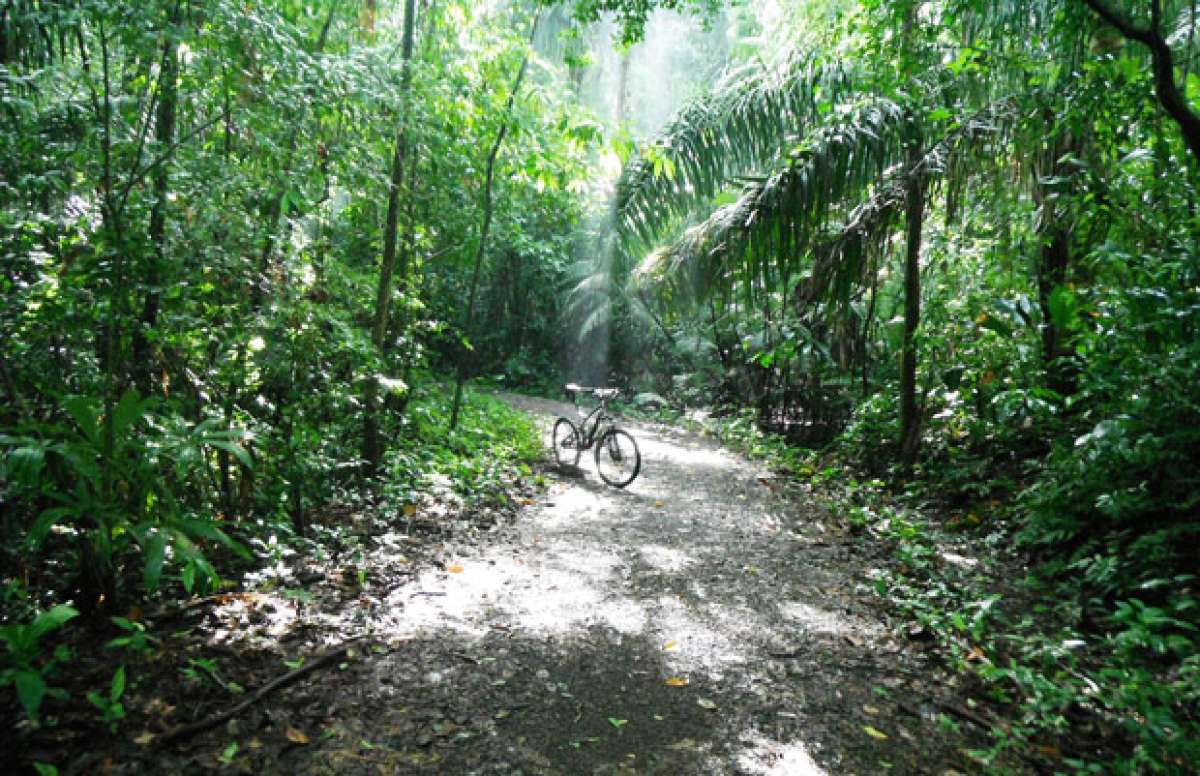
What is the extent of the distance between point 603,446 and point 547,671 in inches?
194

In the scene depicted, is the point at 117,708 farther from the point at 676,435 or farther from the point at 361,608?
the point at 676,435

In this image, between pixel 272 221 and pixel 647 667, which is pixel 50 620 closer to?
pixel 647 667

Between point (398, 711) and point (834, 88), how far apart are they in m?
6.98

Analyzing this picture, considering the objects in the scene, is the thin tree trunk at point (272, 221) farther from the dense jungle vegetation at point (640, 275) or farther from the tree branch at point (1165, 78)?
the tree branch at point (1165, 78)

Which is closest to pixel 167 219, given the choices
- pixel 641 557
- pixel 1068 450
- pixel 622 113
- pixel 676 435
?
pixel 641 557

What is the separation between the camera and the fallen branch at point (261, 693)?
2.57 meters

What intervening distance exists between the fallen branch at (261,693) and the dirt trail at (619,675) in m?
0.06

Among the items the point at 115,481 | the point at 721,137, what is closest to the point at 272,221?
the point at 115,481

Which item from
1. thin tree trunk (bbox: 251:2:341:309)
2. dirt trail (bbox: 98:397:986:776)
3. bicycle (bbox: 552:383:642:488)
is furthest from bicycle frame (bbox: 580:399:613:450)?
thin tree trunk (bbox: 251:2:341:309)

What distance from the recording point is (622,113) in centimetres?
2606

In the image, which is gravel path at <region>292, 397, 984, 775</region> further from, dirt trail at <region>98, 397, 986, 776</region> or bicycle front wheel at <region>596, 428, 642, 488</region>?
bicycle front wheel at <region>596, 428, 642, 488</region>

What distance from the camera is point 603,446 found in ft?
27.0

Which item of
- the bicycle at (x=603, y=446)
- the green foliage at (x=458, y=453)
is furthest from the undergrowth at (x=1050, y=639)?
the green foliage at (x=458, y=453)

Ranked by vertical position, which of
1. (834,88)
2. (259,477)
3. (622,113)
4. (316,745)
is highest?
(622,113)
